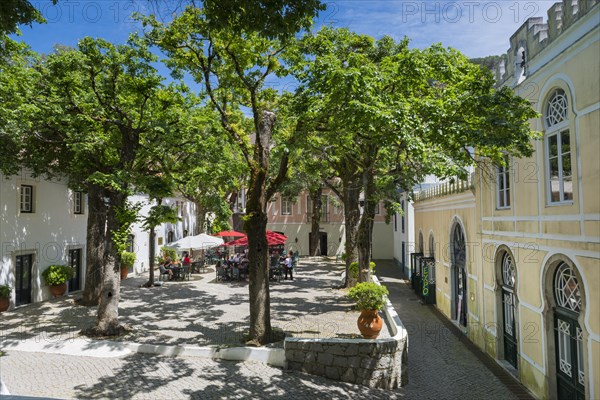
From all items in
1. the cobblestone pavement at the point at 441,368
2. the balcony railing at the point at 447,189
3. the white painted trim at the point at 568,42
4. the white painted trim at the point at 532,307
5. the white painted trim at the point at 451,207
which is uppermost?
the white painted trim at the point at 568,42

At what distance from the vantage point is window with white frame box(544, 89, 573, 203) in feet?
26.8

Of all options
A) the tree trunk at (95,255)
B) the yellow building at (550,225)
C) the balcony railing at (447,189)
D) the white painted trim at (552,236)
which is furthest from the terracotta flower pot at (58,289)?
the white painted trim at (552,236)

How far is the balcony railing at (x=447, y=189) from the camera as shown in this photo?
13.6m

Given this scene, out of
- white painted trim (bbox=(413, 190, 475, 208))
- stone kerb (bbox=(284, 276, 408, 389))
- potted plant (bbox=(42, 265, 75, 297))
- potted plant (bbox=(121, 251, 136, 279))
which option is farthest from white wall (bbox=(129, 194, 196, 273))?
white painted trim (bbox=(413, 190, 475, 208))

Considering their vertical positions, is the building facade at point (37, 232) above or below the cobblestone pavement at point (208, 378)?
above

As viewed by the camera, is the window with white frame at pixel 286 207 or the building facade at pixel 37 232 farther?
the window with white frame at pixel 286 207

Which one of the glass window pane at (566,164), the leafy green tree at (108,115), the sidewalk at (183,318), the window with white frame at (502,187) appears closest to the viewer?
the glass window pane at (566,164)

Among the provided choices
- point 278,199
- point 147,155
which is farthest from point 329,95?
point 278,199

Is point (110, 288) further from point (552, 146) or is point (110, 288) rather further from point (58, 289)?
point (552, 146)

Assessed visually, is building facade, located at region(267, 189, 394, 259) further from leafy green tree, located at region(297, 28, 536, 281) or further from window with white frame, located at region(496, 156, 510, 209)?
window with white frame, located at region(496, 156, 510, 209)

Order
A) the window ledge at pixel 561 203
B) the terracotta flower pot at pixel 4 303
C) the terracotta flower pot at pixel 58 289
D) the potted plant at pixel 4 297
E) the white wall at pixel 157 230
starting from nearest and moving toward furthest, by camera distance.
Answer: the window ledge at pixel 561 203 → the potted plant at pixel 4 297 → the terracotta flower pot at pixel 4 303 → the terracotta flower pot at pixel 58 289 → the white wall at pixel 157 230

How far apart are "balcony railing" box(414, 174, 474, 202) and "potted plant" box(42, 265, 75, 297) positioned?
585 inches

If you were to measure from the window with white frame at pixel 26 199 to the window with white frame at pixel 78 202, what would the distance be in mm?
2597

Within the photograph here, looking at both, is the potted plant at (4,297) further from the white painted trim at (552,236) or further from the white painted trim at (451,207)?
the white painted trim at (451,207)
